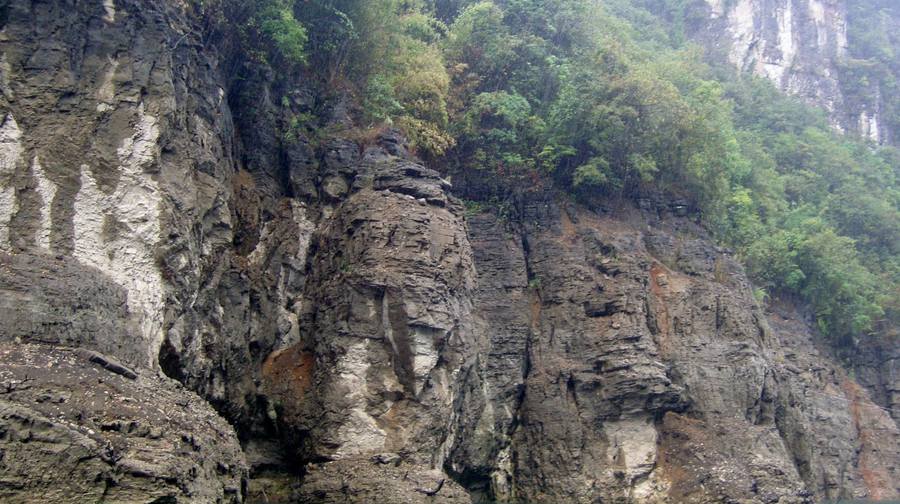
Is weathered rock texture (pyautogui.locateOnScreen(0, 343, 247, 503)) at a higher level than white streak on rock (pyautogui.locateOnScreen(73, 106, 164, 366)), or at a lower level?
lower

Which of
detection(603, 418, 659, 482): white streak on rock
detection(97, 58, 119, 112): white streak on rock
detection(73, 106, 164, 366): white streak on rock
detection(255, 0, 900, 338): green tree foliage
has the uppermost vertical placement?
detection(255, 0, 900, 338): green tree foliage

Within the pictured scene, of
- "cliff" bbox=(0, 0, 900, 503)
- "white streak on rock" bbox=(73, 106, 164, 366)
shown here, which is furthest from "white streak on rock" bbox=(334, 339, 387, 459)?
"white streak on rock" bbox=(73, 106, 164, 366)

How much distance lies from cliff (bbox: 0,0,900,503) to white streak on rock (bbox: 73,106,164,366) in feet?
0.16

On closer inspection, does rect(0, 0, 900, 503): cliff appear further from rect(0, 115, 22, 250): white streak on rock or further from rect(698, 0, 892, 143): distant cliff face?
rect(698, 0, 892, 143): distant cliff face

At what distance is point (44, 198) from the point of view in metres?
13.7

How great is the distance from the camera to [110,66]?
617 inches

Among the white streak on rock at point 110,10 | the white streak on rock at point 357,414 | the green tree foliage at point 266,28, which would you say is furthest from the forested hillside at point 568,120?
the white streak on rock at point 357,414

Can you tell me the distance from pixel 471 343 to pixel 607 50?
44.4ft

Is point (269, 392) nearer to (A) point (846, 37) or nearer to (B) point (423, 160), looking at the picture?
(B) point (423, 160)

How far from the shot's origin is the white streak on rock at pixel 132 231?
14.0 meters

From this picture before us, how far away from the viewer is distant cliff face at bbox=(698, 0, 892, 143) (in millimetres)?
51688

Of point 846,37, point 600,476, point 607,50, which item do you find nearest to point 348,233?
point 600,476

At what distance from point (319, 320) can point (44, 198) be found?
717cm

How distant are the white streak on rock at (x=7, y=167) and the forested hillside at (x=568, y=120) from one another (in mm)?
7657
